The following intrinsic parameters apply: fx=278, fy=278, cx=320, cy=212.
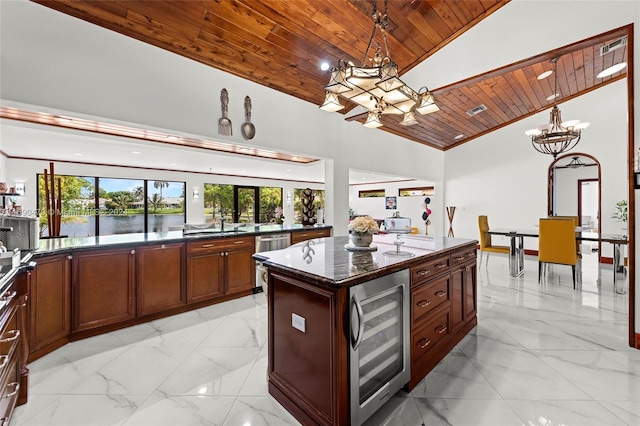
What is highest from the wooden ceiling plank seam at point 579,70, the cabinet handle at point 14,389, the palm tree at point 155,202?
the wooden ceiling plank seam at point 579,70

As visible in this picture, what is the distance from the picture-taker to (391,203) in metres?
11.5

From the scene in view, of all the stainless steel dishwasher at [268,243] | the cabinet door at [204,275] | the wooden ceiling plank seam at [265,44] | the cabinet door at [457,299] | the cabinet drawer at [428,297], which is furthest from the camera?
the stainless steel dishwasher at [268,243]

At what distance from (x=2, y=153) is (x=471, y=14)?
8.47 metres

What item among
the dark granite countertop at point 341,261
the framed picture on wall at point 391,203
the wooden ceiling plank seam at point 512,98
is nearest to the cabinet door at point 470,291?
the dark granite countertop at point 341,261

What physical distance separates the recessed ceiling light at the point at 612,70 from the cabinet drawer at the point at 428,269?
209 inches

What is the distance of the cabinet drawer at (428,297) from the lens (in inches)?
74.6

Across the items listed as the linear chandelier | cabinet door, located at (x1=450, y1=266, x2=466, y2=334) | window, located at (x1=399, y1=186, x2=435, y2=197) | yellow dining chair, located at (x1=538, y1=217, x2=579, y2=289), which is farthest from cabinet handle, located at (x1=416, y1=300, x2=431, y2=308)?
window, located at (x1=399, y1=186, x2=435, y2=197)

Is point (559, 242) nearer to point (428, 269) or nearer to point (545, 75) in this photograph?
point (545, 75)

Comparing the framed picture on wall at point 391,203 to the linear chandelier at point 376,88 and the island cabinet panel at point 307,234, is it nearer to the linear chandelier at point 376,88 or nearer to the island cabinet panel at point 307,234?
the island cabinet panel at point 307,234

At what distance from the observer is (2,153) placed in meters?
5.50

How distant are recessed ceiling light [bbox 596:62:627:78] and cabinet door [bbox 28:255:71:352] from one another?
26.2 feet

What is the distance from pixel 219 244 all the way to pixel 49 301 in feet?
5.26

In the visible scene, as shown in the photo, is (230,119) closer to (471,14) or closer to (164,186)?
(471,14)

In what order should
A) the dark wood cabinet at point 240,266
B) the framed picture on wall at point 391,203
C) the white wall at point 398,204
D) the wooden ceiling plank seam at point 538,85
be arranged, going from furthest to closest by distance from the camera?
1. the framed picture on wall at point 391,203
2. the white wall at point 398,204
3. the wooden ceiling plank seam at point 538,85
4. the dark wood cabinet at point 240,266
